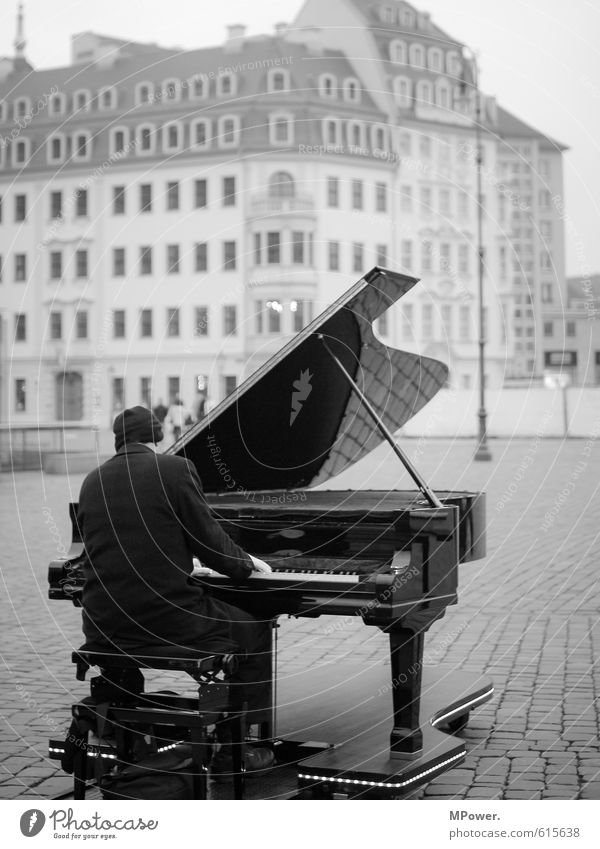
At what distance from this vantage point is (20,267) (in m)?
50.7

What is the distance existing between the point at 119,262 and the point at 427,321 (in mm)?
16208

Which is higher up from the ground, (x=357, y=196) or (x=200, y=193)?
(x=200, y=193)

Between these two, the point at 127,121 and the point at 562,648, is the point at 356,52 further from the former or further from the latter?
the point at 562,648

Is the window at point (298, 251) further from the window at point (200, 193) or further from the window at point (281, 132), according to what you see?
Answer: the window at point (281, 132)

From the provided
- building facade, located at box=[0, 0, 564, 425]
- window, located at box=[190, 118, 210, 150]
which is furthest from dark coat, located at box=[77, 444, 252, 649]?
window, located at box=[190, 118, 210, 150]

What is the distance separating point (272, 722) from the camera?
6.36m

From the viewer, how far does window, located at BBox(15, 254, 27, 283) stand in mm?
48250

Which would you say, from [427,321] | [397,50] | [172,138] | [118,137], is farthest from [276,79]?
[427,321]

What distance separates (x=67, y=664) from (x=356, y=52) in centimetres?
5612

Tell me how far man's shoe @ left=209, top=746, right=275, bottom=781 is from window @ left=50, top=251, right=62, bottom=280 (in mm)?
51750

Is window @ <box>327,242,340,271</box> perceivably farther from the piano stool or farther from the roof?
the piano stool

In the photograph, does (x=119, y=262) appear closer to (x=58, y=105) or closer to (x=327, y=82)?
(x=58, y=105)
